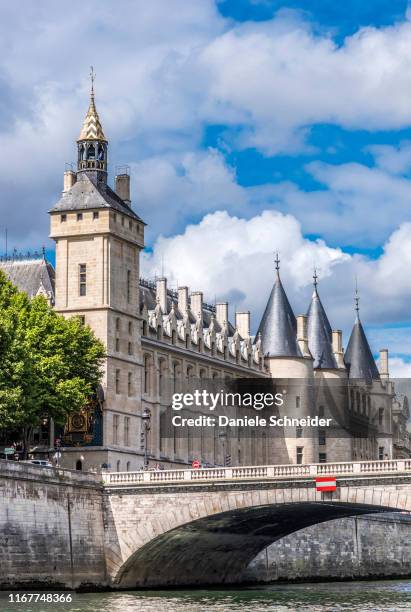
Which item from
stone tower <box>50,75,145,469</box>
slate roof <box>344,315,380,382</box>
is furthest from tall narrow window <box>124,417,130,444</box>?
slate roof <box>344,315,380,382</box>

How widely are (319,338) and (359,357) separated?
246 inches

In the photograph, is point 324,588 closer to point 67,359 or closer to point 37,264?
point 67,359

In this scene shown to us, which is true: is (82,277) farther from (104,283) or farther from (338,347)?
(338,347)

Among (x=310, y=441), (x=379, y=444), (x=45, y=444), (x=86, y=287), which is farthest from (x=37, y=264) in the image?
(x=379, y=444)

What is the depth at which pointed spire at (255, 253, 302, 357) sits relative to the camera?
137m

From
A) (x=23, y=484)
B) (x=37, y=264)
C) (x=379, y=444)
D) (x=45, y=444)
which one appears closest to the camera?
(x=23, y=484)

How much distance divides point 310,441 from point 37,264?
32.7m

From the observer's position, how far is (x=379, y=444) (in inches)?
5463

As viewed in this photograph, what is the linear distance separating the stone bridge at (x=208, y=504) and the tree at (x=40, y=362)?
6755 millimetres

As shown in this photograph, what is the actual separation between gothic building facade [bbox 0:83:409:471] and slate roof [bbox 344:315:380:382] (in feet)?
0.64

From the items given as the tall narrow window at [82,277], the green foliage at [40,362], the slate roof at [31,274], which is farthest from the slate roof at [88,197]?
the green foliage at [40,362]

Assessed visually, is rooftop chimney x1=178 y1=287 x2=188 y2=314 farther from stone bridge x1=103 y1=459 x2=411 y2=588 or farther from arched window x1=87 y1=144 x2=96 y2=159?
stone bridge x1=103 y1=459 x2=411 y2=588

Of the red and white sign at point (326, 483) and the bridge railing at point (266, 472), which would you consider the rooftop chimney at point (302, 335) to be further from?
the red and white sign at point (326, 483)

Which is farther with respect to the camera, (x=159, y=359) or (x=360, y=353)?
(x=360, y=353)
